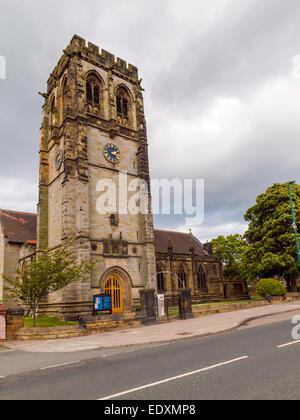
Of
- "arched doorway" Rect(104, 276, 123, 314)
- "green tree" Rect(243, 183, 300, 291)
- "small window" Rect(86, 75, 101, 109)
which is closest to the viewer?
"arched doorway" Rect(104, 276, 123, 314)

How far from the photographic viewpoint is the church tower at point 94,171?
25.8 m

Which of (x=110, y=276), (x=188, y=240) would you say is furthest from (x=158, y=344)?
(x=188, y=240)

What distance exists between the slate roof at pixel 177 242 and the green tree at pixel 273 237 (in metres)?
9.92

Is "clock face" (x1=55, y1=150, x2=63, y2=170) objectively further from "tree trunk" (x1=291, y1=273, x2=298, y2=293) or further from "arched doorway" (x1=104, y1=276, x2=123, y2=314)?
"tree trunk" (x1=291, y1=273, x2=298, y2=293)

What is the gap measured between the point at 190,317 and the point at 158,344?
373 inches

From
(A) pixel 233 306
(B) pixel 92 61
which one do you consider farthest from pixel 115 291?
(B) pixel 92 61

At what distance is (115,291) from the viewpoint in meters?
27.1

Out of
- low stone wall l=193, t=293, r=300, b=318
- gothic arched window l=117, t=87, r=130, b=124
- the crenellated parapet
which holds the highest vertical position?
the crenellated parapet

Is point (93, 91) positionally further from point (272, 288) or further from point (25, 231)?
point (272, 288)

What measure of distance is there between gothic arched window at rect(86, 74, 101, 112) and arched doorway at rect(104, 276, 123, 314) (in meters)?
16.8

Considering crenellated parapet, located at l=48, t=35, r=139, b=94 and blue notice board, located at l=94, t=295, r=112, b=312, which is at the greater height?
crenellated parapet, located at l=48, t=35, r=139, b=94

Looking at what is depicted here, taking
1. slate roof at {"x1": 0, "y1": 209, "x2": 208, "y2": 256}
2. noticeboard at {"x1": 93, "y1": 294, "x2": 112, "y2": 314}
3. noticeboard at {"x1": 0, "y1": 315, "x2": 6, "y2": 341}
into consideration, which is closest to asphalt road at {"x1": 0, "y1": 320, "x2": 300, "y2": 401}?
noticeboard at {"x1": 0, "y1": 315, "x2": 6, "y2": 341}

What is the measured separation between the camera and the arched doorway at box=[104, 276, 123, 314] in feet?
87.7

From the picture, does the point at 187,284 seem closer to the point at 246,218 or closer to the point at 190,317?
the point at 246,218
